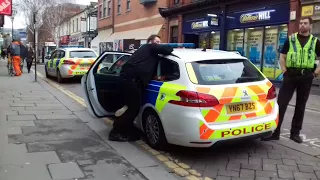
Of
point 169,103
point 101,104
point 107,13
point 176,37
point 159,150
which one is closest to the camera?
point 169,103

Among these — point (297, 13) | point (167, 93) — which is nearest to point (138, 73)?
point (167, 93)

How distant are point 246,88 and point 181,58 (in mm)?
969

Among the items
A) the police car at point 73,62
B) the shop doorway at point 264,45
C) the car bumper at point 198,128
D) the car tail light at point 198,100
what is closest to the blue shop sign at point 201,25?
the shop doorway at point 264,45

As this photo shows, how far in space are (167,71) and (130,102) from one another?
28.0 inches

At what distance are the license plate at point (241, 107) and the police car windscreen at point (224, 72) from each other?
328 mm

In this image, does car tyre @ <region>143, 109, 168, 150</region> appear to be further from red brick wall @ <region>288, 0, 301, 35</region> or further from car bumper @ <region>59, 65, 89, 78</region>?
red brick wall @ <region>288, 0, 301, 35</region>

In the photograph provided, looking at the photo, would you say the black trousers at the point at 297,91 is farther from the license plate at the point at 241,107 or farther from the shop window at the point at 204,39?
the shop window at the point at 204,39

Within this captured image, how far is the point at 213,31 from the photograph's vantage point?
19.5 m

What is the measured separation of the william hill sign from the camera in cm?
1534

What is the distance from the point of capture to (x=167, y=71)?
509cm

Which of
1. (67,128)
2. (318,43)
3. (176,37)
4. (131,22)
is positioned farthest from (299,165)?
(131,22)

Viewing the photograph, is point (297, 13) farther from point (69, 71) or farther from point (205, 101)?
point (205, 101)

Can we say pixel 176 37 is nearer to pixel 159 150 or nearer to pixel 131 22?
pixel 131 22

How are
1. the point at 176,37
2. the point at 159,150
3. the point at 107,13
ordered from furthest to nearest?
the point at 107,13 < the point at 176,37 < the point at 159,150
